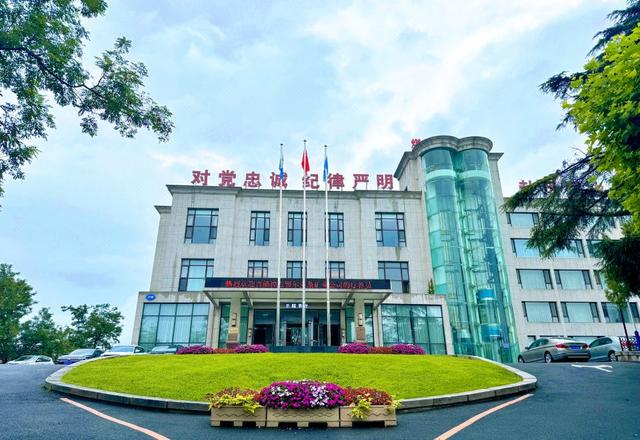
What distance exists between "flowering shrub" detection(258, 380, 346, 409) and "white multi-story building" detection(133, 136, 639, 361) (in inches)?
747

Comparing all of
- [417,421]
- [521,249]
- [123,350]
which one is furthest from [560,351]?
[123,350]

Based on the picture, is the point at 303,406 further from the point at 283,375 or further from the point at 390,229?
the point at 390,229

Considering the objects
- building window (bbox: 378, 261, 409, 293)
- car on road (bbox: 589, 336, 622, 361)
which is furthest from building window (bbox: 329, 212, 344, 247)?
car on road (bbox: 589, 336, 622, 361)

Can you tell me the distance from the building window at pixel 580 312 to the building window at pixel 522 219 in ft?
28.3

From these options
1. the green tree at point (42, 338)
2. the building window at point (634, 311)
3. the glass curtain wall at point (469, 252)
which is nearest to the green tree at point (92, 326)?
the green tree at point (42, 338)

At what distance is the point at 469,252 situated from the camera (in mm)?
35781

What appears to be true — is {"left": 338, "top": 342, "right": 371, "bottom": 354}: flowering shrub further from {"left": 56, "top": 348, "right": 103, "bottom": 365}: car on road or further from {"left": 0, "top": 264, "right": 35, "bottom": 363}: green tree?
{"left": 0, "top": 264, "right": 35, "bottom": 363}: green tree

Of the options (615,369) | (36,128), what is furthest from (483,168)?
(36,128)

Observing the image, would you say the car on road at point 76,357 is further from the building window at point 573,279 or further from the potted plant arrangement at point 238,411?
the building window at point 573,279

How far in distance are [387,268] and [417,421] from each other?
88.4ft

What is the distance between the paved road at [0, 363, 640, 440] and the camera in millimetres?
6977

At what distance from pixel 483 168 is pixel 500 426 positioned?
1323 inches

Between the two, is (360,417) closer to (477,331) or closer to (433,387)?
(433,387)

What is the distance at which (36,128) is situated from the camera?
9.82 metres
